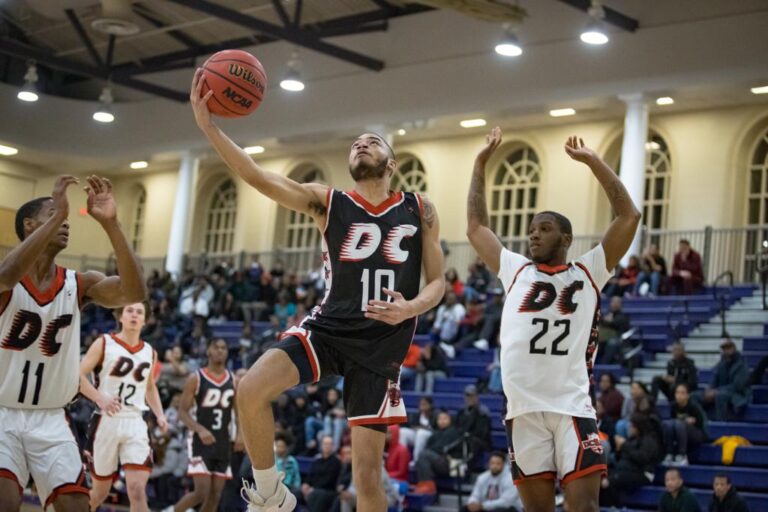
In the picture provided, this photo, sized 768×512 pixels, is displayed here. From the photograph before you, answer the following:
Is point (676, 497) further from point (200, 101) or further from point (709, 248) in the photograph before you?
point (709, 248)

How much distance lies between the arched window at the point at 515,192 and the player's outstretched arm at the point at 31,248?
20934 millimetres

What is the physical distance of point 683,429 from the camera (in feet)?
48.8

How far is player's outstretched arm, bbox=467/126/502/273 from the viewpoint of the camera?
7230mm

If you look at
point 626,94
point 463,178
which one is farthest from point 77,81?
point 626,94

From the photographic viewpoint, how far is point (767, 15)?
66.6 feet

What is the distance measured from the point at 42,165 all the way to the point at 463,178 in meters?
13.6

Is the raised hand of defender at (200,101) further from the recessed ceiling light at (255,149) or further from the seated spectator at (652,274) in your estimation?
the recessed ceiling light at (255,149)

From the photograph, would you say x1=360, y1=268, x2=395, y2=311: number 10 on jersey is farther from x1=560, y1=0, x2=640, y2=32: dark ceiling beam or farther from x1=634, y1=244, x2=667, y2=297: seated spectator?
x1=560, y1=0, x2=640, y2=32: dark ceiling beam

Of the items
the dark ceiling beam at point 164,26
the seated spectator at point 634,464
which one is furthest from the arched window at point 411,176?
the seated spectator at point 634,464

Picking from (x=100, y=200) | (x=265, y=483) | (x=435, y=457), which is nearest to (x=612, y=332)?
(x=435, y=457)

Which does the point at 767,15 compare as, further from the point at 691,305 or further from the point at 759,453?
the point at 759,453

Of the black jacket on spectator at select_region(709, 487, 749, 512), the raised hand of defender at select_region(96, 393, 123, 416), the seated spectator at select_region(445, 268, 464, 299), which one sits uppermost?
the seated spectator at select_region(445, 268, 464, 299)

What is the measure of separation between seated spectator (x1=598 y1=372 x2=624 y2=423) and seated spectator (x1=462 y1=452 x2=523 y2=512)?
1647mm

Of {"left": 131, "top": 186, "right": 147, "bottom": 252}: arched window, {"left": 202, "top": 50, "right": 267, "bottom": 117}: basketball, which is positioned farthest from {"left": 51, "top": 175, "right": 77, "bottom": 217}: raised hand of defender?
{"left": 131, "top": 186, "right": 147, "bottom": 252}: arched window
